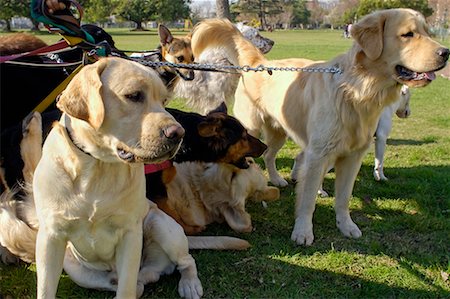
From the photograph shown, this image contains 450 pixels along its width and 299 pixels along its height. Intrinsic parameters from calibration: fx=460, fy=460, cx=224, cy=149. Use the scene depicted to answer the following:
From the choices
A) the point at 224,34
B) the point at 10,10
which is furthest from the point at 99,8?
the point at 224,34

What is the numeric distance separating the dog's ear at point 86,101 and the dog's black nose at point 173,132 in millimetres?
299

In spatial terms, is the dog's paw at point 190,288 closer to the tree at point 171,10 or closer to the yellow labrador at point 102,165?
the yellow labrador at point 102,165

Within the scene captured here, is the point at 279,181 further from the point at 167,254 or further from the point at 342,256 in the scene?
the point at 167,254

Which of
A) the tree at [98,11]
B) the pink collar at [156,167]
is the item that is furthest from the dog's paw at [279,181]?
the tree at [98,11]

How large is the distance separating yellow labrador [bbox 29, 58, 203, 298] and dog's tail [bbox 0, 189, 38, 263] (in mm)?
485

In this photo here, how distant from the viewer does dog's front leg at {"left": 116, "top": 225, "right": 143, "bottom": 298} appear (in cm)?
249

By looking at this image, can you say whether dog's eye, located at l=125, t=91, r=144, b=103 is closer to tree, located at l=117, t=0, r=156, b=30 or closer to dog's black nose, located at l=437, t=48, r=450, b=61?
dog's black nose, located at l=437, t=48, r=450, b=61

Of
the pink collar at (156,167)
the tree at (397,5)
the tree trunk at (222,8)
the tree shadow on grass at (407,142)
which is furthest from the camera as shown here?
the tree at (397,5)

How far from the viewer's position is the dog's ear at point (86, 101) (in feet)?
6.84

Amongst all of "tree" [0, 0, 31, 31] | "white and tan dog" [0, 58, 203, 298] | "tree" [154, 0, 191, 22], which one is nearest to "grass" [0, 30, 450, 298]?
"white and tan dog" [0, 58, 203, 298]

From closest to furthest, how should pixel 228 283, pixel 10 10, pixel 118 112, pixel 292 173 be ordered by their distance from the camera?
pixel 118 112
pixel 228 283
pixel 292 173
pixel 10 10

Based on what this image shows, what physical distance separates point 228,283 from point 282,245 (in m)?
0.75

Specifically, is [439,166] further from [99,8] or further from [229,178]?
[99,8]

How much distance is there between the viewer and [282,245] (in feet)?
12.3
